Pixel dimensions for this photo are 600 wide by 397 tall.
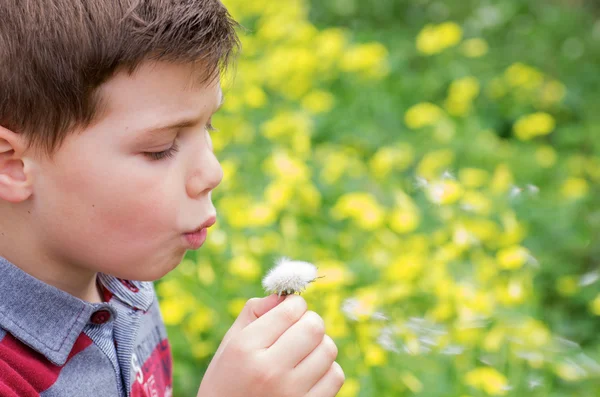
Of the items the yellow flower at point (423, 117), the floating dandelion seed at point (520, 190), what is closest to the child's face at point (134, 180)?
the floating dandelion seed at point (520, 190)

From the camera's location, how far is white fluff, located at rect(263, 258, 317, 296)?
104cm

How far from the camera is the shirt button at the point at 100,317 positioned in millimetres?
1127

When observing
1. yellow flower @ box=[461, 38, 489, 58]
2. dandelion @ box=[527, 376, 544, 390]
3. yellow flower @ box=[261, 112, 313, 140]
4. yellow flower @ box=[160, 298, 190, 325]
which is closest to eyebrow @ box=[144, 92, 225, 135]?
yellow flower @ box=[160, 298, 190, 325]

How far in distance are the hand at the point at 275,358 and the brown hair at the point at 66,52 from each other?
0.36m

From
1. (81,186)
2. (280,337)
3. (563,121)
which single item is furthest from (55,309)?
(563,121)

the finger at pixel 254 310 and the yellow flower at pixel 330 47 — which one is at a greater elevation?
the finger at pixel 254 310

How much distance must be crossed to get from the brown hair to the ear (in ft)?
0.05

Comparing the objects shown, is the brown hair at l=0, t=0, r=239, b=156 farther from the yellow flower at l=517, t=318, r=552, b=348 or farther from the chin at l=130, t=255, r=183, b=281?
the yellow flower at l=517, t=318, r=552, b=348

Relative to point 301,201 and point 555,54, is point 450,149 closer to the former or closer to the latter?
point 301,201

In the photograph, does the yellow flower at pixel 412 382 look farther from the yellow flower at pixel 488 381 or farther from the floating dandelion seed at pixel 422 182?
the floating dandelion seed at pixel 422 182

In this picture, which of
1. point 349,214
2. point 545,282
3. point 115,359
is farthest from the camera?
point 545,282

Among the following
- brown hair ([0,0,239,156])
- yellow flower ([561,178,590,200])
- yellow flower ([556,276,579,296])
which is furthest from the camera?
yellow flower ([561,178,590,200])

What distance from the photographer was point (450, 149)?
3.11 m

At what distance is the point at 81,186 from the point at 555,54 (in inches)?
150
